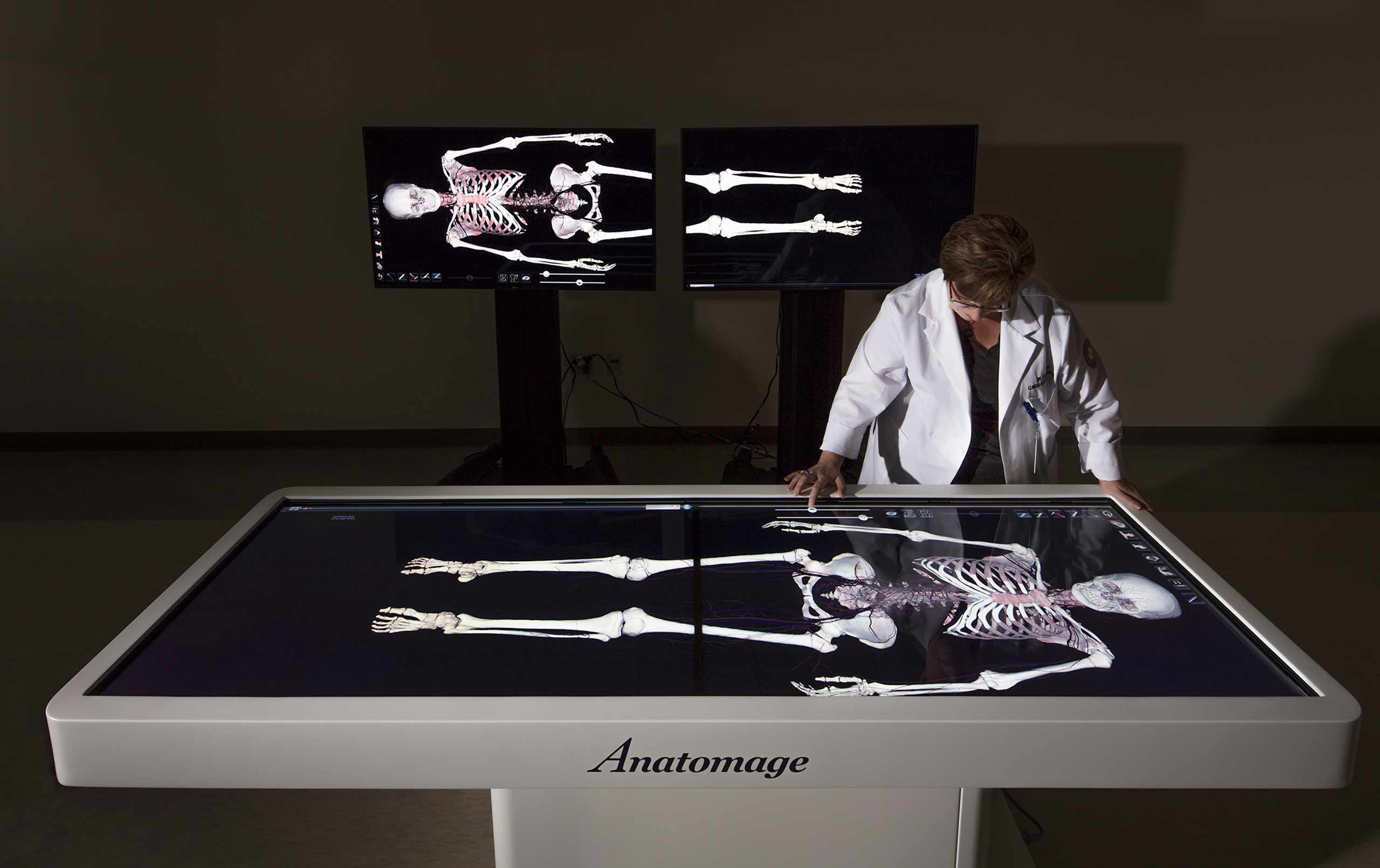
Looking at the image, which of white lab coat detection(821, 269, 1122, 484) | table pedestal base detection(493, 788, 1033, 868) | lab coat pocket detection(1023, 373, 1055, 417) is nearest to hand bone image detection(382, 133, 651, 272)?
white lab coat detection(821, 269, 1122, 484)

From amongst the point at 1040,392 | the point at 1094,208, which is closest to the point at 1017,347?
the point at 1040,392

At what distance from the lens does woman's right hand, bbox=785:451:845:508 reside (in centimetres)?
176

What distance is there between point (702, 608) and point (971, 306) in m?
0.85

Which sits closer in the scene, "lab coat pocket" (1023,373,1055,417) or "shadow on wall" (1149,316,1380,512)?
"lab coat pocket" (1023,373,1055,417)

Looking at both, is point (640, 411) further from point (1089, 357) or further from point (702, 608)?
point (702, 608)

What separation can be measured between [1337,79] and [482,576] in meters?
4.22

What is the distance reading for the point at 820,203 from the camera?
314 cm

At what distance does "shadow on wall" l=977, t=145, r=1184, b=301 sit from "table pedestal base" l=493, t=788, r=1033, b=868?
10.5 feet

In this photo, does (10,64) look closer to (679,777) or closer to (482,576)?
(482,576)

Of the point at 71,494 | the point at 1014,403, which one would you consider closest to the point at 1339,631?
the point at 1014,403

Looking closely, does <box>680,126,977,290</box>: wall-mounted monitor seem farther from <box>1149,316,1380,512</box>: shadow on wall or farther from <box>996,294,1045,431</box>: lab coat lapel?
<box>1149,316,1380,512</box>: shadow on wall

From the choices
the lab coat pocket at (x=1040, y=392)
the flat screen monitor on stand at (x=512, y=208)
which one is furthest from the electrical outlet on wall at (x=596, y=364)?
the lab coat pocket at (x=1040, y=392)

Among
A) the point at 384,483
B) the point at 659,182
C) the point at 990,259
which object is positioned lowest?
the point at 384,483

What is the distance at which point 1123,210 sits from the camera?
4102 millimetres
